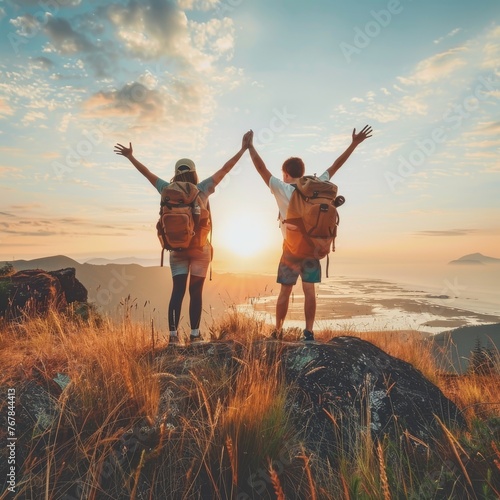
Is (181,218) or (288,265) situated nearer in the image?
(181,218)

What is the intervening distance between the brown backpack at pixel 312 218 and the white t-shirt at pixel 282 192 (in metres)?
0.16

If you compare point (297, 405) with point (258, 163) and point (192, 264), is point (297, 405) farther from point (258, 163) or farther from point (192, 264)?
point (258, 163)

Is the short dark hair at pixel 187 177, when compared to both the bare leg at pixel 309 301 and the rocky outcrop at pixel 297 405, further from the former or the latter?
the rocky outcrop at pixel 297 405

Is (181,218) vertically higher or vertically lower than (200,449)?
higher

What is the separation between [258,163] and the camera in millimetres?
5906

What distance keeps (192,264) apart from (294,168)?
2.01 meters

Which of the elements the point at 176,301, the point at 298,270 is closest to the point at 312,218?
the point at 298,270

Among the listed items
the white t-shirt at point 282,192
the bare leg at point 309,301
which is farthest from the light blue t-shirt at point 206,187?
the bare leg at point 309,301

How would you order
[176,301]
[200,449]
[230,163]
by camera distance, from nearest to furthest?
[200,449] < [176,301] < [230,163]

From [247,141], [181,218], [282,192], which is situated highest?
[247,141]

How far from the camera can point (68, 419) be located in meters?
3.13

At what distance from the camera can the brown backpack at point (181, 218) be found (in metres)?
5.48

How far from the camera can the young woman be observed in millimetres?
5762

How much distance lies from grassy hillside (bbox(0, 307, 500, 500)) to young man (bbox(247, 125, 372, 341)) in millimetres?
1569
